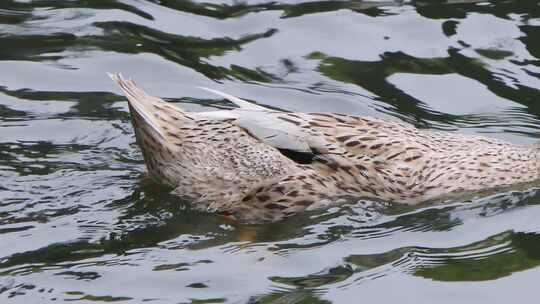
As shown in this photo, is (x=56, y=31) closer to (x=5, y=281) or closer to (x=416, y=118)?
(x=416, y=118)

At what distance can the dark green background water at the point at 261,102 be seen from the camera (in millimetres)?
7438

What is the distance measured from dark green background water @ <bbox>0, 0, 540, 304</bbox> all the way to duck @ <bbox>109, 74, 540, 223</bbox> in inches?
5.2

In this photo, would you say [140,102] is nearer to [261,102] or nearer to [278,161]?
[278,161]

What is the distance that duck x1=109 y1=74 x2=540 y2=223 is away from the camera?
8.51 m

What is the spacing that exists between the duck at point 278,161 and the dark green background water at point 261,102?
0.43 ft

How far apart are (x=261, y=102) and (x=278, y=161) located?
6.67 ft

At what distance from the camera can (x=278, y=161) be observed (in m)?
8.50

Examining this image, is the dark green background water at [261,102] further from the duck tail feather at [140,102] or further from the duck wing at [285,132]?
the duck tail feather at [140,102]

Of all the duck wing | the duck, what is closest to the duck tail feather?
the duck

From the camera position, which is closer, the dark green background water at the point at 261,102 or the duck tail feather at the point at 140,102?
the dark green background water at the point at 261,102

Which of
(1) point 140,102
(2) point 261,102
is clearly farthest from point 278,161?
(2) point 261,102

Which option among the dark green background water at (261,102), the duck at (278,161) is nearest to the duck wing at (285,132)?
the duck at (278,161)

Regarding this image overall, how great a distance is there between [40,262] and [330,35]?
483 centimetres

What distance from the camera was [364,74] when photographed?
431 inches
